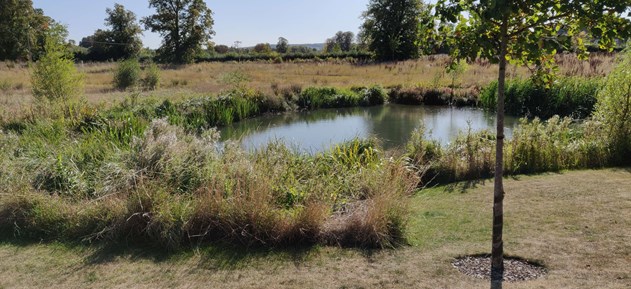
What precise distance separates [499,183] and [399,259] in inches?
48.7

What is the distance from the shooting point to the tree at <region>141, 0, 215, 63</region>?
48.3 metres

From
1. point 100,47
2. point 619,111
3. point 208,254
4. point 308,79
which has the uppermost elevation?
point 100,47

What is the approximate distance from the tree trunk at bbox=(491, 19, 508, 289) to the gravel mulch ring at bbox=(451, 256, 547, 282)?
0.07 m

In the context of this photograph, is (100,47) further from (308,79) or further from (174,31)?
(308,79)

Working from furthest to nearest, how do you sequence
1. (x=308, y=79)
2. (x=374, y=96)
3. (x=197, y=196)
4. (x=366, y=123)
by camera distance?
(x=308, y=79), (x=374, y=96), (x=366, y=123), (x=197, y=196)

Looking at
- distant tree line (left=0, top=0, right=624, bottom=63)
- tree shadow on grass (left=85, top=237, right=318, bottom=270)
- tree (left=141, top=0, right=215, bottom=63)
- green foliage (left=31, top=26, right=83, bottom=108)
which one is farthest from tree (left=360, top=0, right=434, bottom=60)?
tree shadow on grass (left=85, top=237, right=318, bottom=270)

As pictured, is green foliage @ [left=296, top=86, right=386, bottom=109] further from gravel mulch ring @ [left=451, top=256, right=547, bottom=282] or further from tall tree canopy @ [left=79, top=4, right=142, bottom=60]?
tall tree canopy @ [left=79, top=4, right=142, bottom=60]

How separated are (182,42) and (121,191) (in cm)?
4611

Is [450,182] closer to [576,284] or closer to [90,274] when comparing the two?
[576,284]

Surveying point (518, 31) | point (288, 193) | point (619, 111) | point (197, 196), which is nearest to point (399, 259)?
point (288, 193)

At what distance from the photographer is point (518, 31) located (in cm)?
329

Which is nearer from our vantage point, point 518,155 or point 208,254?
point 208,254

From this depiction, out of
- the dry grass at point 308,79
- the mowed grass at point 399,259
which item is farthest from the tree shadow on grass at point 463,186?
the dry grass at point 308,79

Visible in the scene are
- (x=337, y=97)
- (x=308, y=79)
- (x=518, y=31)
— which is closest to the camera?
(x=518, y=31)
